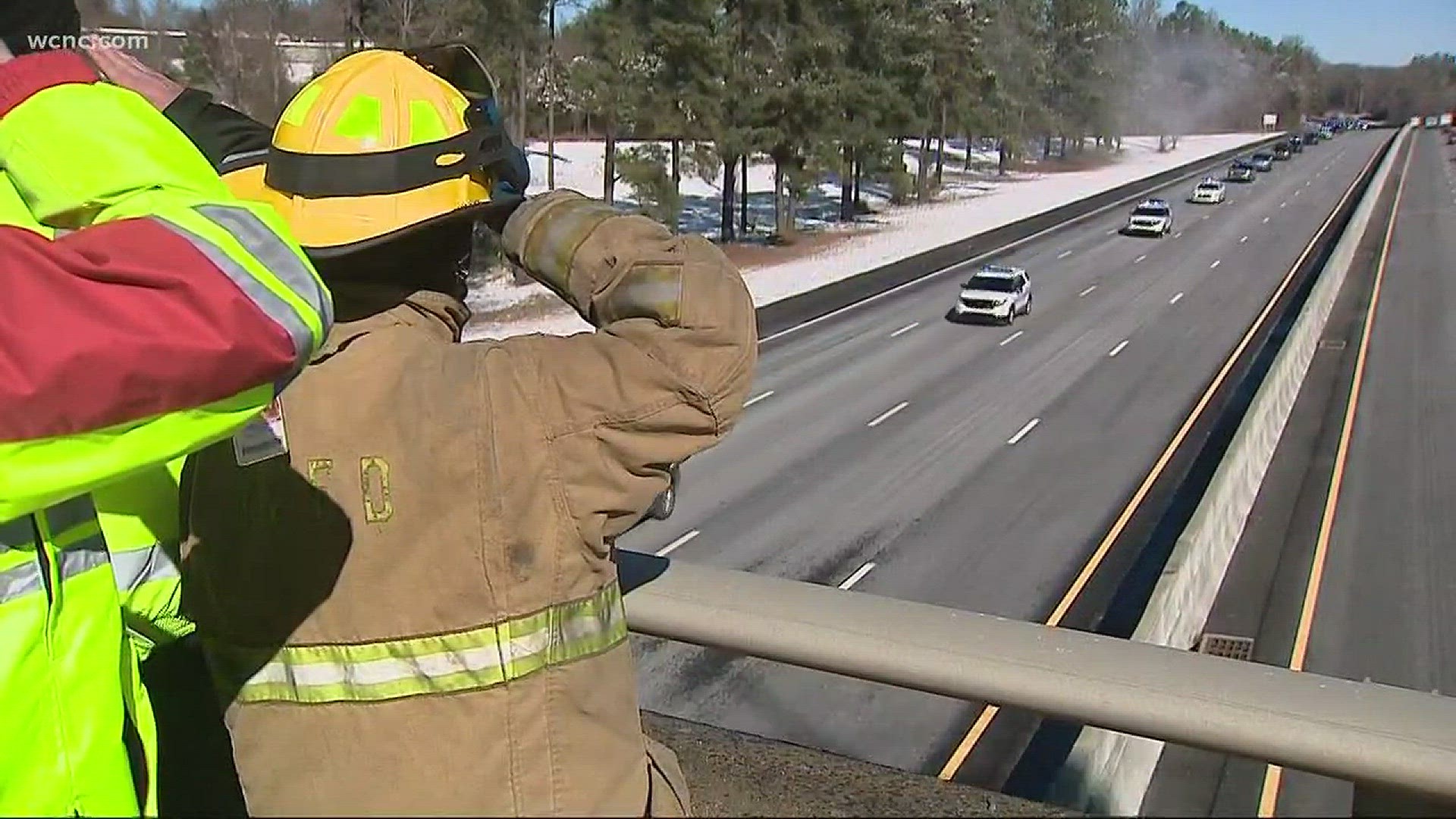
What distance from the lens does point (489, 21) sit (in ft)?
68.8

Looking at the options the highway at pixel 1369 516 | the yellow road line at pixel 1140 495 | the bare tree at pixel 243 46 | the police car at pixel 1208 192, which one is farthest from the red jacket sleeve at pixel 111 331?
the police car at pixel 1208 192

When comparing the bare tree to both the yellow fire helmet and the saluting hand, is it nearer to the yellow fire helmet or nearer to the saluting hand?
the saluting hand

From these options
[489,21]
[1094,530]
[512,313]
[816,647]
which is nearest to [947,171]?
[489,21]

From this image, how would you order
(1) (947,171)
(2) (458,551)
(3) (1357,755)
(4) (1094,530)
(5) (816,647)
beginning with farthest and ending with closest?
(1) (947,171)
(4) (1094,530)
(5) (816,647)
(3) (1357,755)
(2) (458,551)

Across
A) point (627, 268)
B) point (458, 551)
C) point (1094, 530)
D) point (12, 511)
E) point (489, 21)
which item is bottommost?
point (1094, 530)

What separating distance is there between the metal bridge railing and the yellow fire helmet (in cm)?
91

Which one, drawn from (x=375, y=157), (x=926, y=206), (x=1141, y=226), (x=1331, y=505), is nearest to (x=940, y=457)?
(x=1331, y=505)

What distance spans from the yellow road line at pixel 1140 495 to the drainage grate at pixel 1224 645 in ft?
12.4

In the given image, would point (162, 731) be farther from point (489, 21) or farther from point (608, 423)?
point (489, 21)

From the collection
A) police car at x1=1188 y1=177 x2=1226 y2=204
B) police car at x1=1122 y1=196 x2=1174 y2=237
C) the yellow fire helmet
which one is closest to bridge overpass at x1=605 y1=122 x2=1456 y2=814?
the yellow fire helmet

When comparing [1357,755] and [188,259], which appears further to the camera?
[1357,755]

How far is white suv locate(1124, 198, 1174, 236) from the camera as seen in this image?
28.8 meters

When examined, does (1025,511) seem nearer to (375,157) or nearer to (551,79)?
(375,157)

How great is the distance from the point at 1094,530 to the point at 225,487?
10602 mm
